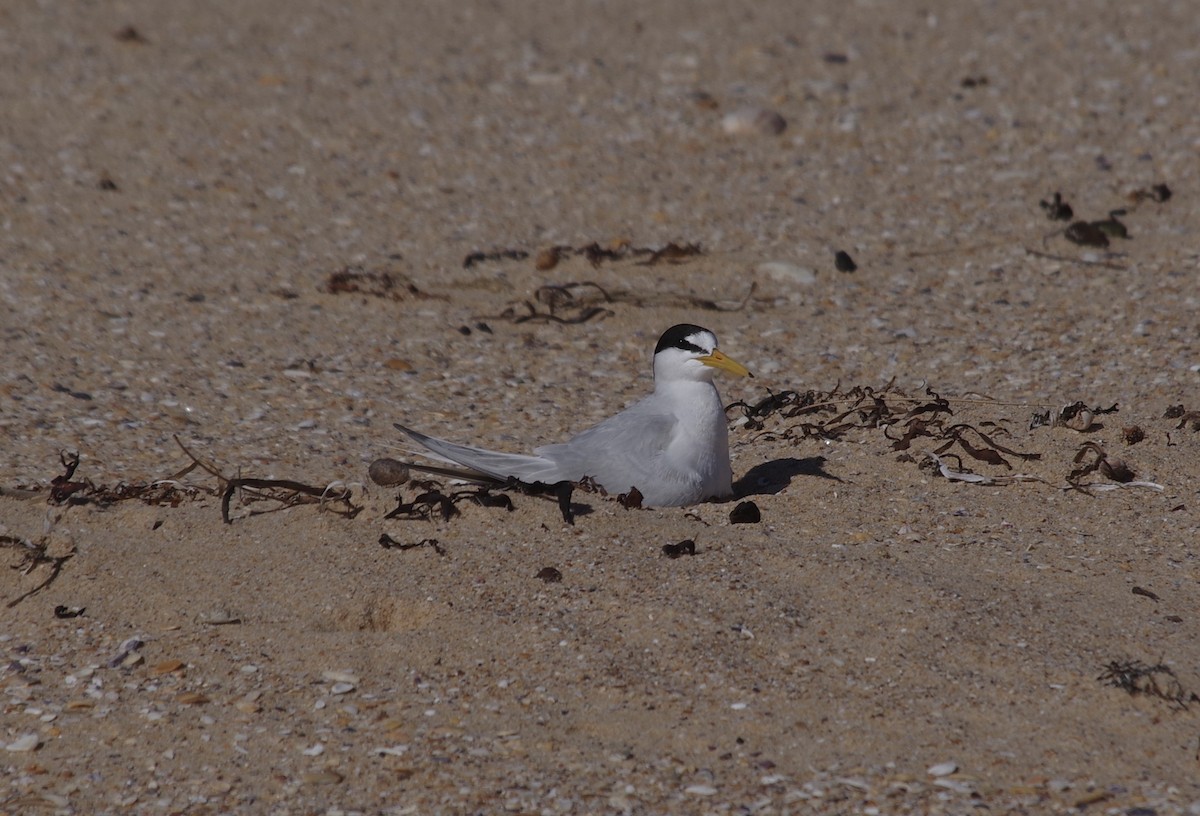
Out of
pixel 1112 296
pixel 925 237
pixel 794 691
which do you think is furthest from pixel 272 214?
pixel 794 691

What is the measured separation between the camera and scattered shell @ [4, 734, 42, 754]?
360 centimetres

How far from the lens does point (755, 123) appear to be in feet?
30.6

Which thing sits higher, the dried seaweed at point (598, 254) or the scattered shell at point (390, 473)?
the dried seaweed at point (598, 254)

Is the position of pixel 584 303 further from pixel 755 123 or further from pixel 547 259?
pixel 755 123

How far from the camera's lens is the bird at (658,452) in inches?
197

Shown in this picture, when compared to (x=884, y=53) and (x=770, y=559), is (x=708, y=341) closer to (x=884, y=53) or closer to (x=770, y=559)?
(x=770, y=559)

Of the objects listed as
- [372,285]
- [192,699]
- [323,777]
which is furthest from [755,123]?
[323,777]

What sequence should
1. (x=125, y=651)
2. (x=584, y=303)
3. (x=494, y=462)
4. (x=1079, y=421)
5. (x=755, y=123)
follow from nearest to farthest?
(x=125, y=651), (x=494, y=462), (x=1079, y=421), (x=584, y=303), (x=755, y=123)

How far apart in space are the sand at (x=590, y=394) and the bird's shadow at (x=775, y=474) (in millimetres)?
16

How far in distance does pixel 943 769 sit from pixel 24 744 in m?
2.26

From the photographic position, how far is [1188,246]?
24.6ft

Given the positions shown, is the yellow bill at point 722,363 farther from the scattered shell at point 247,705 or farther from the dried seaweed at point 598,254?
the dried seaweed at point 598,254

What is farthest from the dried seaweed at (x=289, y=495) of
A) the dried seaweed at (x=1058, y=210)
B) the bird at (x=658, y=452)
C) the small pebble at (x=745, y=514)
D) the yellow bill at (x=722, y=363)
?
the dried seaweed at (x=1058, y=210)

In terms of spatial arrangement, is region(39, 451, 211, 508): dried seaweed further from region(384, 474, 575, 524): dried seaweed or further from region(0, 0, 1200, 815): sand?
region(384, 474, 575, 524): dried seaweed
